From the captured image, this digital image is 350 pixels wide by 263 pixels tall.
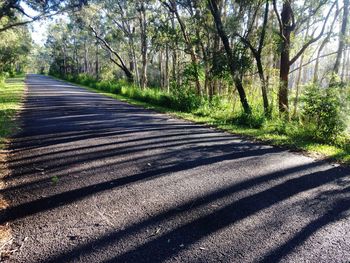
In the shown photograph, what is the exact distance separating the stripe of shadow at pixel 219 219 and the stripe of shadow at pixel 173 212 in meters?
0.28

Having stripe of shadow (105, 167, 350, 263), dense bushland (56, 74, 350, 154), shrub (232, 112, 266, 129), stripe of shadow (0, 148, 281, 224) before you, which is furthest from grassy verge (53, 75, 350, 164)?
stripe of shadow (0, 148, 281, 224)

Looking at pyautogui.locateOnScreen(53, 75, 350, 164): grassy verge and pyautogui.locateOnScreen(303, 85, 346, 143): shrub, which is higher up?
pyautogui.locateOnScreen(303, 85, 346, 143): shrub

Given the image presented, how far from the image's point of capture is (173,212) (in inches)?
160

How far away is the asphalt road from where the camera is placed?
3.25m

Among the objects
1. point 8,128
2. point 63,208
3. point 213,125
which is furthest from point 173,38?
point 63,208

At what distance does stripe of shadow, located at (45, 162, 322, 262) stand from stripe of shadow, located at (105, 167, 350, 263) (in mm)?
277

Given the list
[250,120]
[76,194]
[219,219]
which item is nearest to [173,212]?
[219,219]

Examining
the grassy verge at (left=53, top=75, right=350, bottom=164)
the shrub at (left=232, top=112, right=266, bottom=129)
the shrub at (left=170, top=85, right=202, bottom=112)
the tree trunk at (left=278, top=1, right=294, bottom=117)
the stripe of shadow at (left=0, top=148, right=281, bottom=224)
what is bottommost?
the stripe of shadow at (left=0, top=148, right=281, bottom=224)

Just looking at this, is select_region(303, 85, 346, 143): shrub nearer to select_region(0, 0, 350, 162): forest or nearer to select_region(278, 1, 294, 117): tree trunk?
select_region(0, 0, 350, 162): forest

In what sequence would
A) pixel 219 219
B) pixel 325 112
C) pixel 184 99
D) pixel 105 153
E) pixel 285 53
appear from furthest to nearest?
pixel 184 99
pixel 285 53
pixel 325 112
pixel 105 153
pixel 219 219

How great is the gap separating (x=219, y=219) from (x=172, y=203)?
73 centimetres

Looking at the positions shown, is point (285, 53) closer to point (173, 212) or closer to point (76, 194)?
point (173, 212)

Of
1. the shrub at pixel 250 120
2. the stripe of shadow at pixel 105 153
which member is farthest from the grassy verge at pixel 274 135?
the stripe of shadow at pixel 105 153

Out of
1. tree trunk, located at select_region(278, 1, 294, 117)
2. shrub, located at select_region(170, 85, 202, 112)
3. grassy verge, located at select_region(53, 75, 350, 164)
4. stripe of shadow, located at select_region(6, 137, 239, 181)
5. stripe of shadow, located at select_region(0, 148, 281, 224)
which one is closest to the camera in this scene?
stripe of shadow, located at select_region(0, 148, 281, 224)
